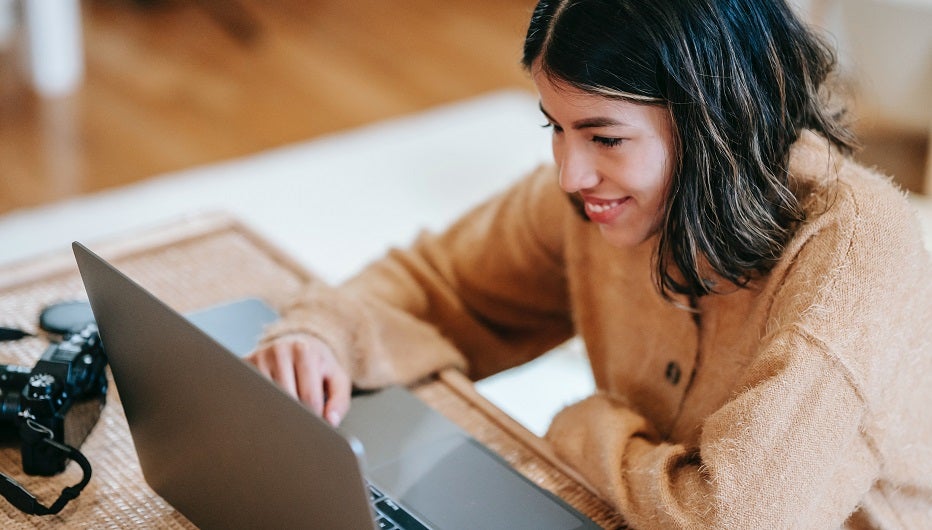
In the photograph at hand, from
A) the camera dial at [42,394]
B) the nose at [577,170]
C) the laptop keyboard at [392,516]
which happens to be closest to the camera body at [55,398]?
the camera dial at [42,394]

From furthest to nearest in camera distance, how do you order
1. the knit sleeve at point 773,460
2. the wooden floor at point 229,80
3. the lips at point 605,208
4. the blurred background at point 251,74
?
the wooden floor at point 229,80, the blurred background at point 251,74, the lips at point 605,208, the knit sleeve at point 773,460

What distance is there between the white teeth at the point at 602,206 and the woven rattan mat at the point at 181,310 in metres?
0.22

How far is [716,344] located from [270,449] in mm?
477

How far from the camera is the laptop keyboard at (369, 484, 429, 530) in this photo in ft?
2.87

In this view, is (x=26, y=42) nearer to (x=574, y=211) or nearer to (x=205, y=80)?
(x=205, y=80)

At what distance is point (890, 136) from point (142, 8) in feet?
7.71

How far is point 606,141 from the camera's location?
0.91 metres

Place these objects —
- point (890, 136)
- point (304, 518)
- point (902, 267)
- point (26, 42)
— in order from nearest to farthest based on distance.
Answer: point (304, 518), point (902, 267), point (890, 136), point (26, 42)

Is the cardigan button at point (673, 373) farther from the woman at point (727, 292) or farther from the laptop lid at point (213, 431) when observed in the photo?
the laptop lid at point (213, 431)

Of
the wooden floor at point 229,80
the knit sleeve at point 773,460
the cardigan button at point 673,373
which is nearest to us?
the knit sleeve at point 773,460

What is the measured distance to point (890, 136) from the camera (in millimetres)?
2469

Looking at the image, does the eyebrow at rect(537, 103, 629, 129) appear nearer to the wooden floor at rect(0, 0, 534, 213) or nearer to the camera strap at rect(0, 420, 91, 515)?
the camera strap at rect(0, 420, 91, 515)

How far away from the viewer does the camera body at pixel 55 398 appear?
0.91 m

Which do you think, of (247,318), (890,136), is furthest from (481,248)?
(890,136)
